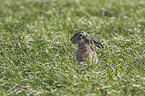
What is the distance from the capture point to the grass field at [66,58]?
366cm

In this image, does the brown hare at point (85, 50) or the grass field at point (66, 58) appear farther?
the brown hare at point (85, 50)

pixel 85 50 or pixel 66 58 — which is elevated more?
pixel 85 50

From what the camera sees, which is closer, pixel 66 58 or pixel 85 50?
pixel 85 50

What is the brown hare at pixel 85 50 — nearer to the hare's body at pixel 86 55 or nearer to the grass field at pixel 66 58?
the hare's body at pixel 86 55

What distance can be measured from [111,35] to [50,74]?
2.24 meters

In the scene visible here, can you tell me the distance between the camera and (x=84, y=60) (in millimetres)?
4156

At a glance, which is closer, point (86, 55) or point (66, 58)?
point (86, 55)

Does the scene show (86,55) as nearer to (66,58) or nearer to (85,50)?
(85,50)

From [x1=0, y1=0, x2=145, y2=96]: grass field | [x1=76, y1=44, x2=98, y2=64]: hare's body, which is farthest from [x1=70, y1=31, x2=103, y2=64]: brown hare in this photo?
[x1=0, y1=0, x2=145, y2=96]: grass field

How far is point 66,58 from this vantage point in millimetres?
4363

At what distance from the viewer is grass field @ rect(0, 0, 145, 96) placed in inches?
144

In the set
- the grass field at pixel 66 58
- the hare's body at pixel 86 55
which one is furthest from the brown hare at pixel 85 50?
the grass field at pixel 66 58

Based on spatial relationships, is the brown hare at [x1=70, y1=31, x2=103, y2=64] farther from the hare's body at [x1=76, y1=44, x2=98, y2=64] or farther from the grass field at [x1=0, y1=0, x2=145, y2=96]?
the grass field at [x1=0, y1=0, x2=145, y2=96]

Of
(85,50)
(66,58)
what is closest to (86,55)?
(85,50)
